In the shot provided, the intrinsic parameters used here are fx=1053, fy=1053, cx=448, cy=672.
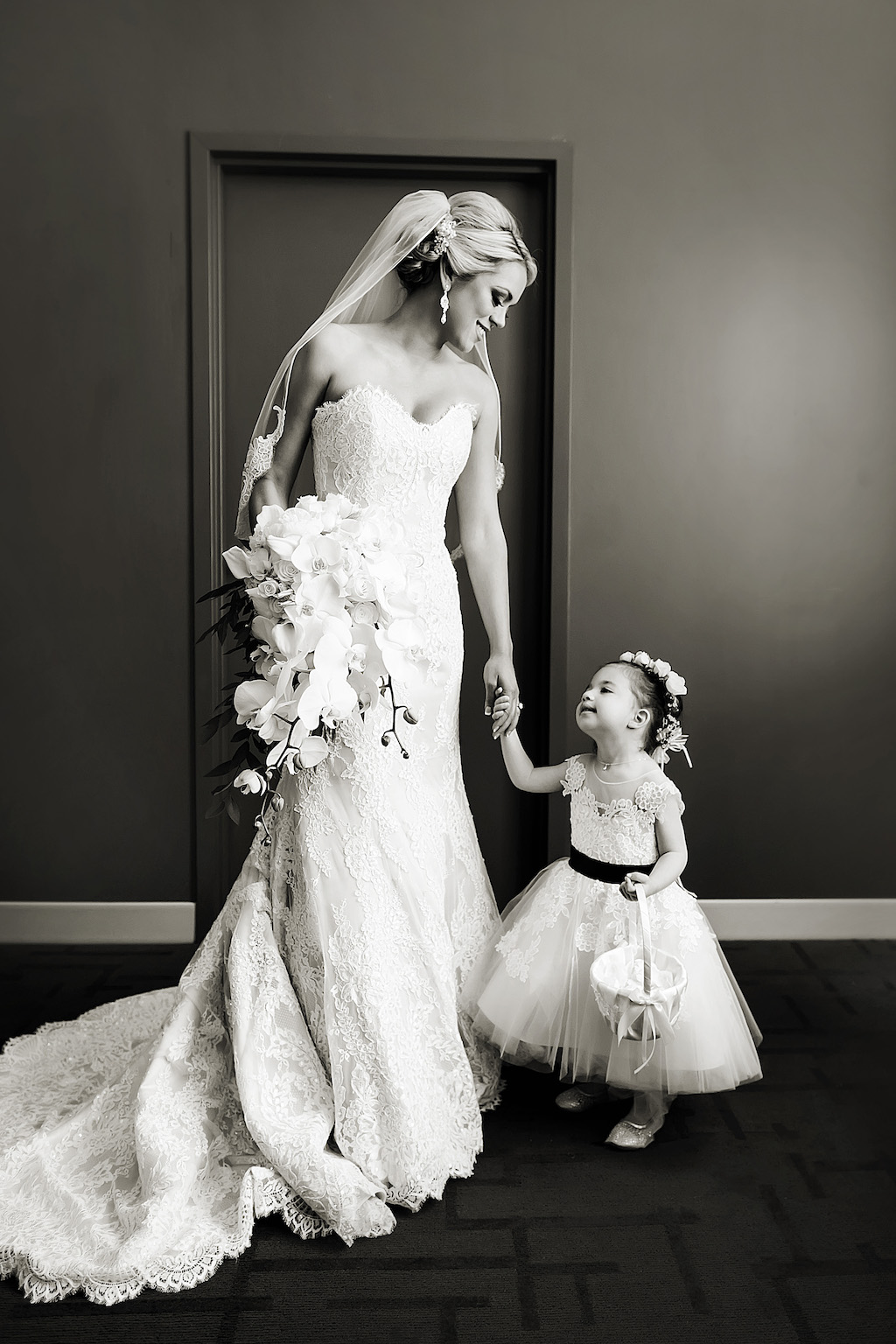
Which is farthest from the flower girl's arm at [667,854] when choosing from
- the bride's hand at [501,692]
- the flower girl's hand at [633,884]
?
the bride's hand at [501,692]

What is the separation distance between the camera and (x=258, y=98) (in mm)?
3439

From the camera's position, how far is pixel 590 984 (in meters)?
2.42

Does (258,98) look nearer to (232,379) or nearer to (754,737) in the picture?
(232,379)

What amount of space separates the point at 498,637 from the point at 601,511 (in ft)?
3.67

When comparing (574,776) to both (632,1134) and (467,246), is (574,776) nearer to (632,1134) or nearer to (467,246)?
(632,1134)

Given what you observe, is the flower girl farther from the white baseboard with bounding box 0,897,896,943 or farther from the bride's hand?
the white baseboard with bounding box 0,897,896,943

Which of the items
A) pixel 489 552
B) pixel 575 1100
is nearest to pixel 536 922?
pixel 575 1100

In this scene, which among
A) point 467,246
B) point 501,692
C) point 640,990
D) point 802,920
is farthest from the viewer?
point 802,920

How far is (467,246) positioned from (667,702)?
46.0 inches

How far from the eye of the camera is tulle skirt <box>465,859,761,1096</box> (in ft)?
7.68

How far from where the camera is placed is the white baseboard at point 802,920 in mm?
3789

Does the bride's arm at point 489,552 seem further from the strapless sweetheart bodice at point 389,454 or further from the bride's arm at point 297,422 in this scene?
the bride's arm at point 297,422

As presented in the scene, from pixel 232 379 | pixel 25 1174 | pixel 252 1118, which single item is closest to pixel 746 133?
pixel 232 379

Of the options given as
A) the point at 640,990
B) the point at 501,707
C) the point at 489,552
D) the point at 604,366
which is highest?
the point at 604,366
